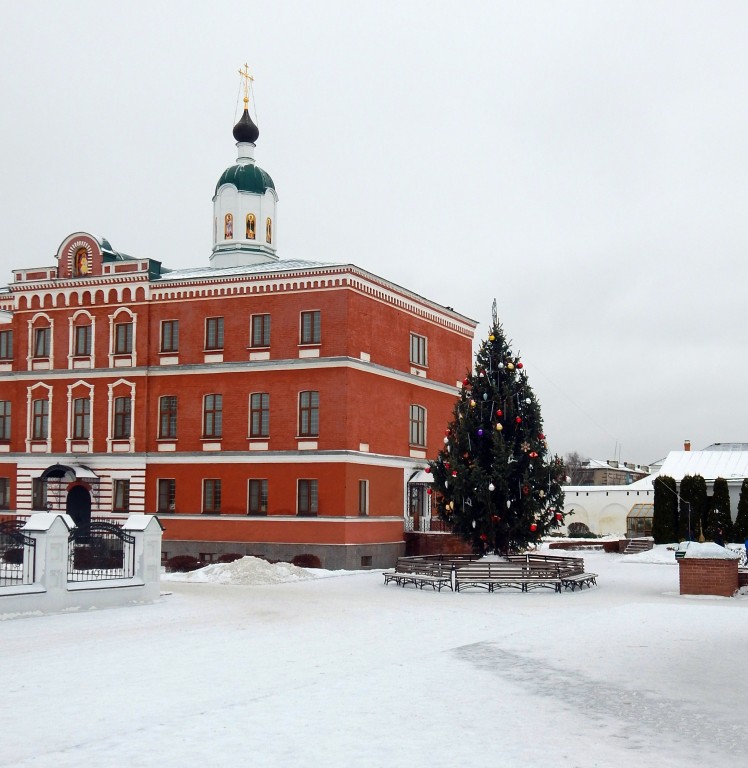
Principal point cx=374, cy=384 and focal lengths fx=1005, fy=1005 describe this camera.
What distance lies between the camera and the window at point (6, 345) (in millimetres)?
40000

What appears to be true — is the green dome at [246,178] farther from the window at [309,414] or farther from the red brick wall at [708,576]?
the red brick wall at [708,576]

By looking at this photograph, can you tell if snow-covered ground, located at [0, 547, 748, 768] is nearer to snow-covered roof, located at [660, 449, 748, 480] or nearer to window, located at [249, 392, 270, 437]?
window, located at [249, 392, 270, 437]

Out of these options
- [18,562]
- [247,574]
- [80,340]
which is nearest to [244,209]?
[80,340]

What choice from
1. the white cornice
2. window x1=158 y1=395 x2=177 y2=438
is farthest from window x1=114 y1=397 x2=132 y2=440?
window x1=158 y1=395 x2=177 y2=438

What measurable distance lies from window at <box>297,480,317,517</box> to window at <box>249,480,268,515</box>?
1.38 metres

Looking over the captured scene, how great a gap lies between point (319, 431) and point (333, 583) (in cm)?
718

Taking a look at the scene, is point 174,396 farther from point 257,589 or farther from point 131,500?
point 257,589

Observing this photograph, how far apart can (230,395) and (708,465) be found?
25.1m

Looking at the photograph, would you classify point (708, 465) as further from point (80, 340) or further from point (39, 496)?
point (39, 496)

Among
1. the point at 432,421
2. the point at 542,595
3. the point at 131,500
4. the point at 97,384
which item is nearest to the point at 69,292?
the point at 97,384

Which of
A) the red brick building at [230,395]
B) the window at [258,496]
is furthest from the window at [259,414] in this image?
the window at [258,496]

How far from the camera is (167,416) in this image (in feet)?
122

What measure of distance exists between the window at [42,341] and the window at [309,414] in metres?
11.1

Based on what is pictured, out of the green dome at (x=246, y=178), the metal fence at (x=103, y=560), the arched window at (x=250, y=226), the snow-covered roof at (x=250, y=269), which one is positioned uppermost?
the green dome at (x=246, y=178)
